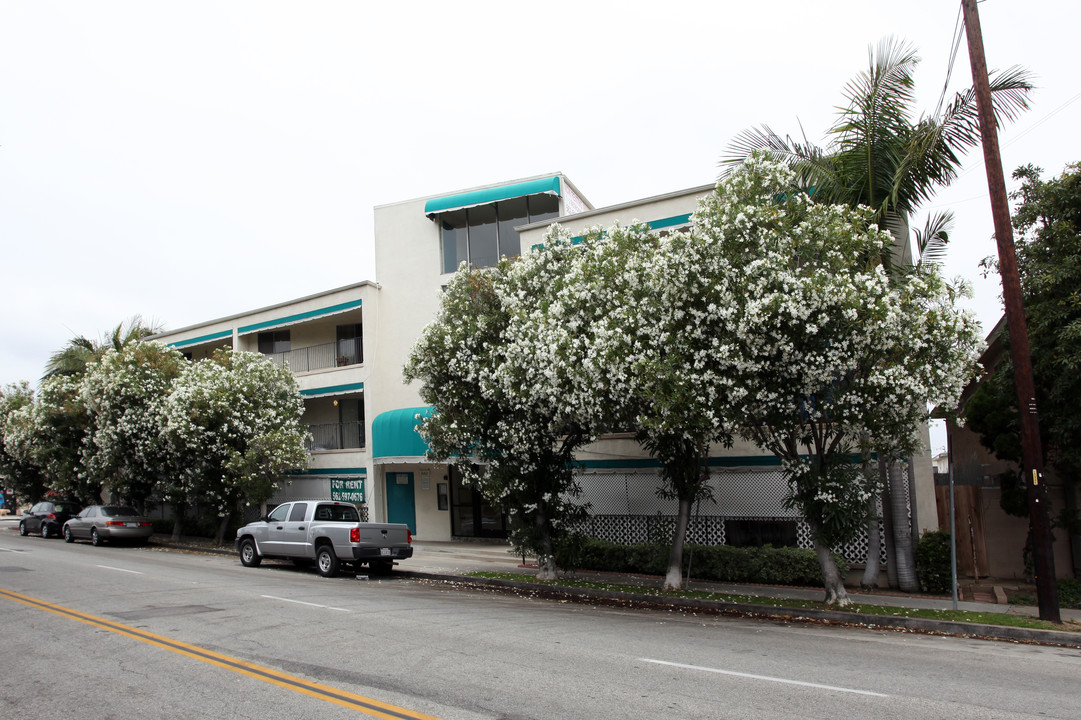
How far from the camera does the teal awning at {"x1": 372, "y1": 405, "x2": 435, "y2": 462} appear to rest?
23.5 metres

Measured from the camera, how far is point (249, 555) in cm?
1956

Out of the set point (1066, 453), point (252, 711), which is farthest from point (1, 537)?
point (1066, 453)

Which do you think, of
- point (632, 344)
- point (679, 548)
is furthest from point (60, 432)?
point (632, 344)

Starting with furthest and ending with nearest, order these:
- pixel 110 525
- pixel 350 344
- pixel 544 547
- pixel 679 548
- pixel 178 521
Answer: pixel 350 344
pixel 178 521
pixel 110 525
pixel 544 547
pixel 679 548

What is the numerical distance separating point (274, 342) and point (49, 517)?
11443 millimetres

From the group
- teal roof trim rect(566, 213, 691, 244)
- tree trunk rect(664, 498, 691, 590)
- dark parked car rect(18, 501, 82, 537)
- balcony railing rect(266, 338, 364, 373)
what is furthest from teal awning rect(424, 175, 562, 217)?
dark parked car rect(18, 501, 82, 537)

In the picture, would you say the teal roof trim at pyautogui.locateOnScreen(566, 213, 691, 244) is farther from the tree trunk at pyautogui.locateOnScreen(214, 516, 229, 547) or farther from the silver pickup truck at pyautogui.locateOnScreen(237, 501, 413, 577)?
the tree trunk at pyautogui.locateOnScreen(214, 516, 229, 547)

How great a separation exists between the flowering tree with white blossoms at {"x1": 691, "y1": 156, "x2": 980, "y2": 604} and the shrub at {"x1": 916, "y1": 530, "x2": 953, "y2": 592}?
3311mm

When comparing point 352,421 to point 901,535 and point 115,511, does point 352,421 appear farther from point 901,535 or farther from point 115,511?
point 901,535

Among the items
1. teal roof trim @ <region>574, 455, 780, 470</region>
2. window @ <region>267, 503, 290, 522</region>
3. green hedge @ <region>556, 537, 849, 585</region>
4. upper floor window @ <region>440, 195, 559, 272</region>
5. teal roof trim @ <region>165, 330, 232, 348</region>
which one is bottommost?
green hedge @ <region>556, 537, 849, 585</region>

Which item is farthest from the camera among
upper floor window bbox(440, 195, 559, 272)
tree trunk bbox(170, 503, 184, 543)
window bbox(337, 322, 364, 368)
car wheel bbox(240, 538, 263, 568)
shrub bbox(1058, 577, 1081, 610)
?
window bbox(337, 322, 364, 368)

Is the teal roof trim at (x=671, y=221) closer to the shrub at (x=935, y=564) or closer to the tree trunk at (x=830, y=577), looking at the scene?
the tree trunk at (x=830, y=577)

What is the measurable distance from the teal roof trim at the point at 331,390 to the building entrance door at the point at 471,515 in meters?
4.78

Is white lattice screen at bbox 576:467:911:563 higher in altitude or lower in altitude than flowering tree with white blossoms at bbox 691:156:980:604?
lower
